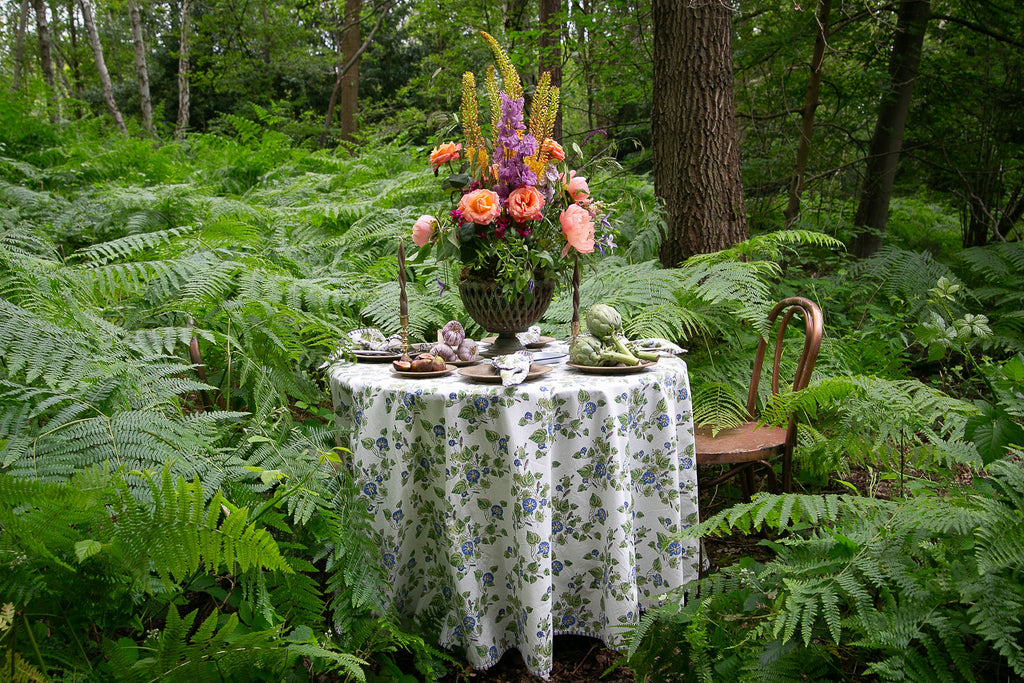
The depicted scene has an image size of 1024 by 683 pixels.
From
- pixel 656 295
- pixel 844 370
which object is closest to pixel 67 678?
pixel 656 295

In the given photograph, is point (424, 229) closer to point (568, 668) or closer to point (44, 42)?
point (568, 668)

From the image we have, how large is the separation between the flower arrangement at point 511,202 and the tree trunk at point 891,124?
158 inches

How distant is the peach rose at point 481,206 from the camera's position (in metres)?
→ 1.87

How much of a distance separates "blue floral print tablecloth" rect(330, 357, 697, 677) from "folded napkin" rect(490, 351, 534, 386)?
0.03 metres

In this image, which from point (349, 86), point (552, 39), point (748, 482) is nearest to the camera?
point (748, 482)

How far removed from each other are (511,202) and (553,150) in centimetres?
27

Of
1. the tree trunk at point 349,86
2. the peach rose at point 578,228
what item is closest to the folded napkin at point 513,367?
the peach rose at point 578,228

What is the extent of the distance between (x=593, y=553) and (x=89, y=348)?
1662 millimetres

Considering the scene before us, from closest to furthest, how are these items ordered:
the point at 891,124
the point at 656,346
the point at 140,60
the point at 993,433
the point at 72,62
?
1. the point at 993,433
2. the point at 656,346
3. the point at 891,124
4. the point at 140,60
5. the point at 72,62

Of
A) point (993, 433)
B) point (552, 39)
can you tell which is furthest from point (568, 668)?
point (552, 39)

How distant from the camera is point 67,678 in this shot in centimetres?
115

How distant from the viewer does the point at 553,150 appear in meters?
2.01

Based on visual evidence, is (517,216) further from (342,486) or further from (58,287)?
(58,287)

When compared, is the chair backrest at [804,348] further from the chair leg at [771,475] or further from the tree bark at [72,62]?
the tree bark at [72,62]
